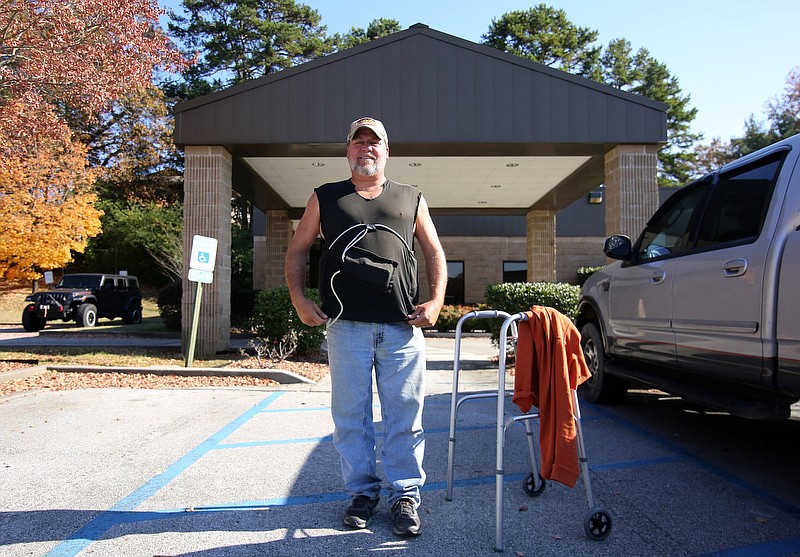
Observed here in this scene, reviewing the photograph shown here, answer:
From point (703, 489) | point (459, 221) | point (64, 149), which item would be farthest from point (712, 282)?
point (64, 149)

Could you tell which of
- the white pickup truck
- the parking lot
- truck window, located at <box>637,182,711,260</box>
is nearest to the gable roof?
the white pickup truck

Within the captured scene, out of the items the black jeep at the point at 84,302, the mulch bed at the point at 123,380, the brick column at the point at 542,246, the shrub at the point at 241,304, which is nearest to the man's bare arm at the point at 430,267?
the mulch bed at the point at 123,380

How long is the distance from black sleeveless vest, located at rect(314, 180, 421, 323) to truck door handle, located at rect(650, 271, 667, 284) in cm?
230

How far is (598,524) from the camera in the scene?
113 inches

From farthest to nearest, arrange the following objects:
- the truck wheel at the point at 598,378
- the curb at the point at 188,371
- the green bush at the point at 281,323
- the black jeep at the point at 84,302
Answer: the black jeep at the point at 84,302 → the green bush at the point at 281,323 → the curb at the point at 188,371 → the truck wheel at the point at 598,378

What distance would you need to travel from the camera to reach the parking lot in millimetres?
2867

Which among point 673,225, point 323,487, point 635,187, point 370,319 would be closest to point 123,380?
point 323,487

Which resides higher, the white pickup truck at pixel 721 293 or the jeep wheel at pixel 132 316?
the white pickup truck at pixel 721 293

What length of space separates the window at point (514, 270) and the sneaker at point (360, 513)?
21.6m

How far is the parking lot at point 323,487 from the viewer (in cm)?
287

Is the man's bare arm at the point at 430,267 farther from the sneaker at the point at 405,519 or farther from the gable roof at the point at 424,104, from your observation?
the gable roof at the point at 424,104

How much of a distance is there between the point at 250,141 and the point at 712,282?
8197 mm

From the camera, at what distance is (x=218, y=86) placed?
37.5m

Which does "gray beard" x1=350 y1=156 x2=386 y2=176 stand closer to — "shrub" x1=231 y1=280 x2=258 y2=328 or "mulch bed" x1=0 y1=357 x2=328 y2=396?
"mulch bed" x1=0 y1=357 x2=328 y2=396
